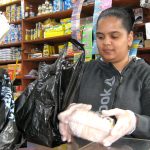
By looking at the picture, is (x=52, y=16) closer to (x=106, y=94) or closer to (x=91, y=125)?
(x=106, y=94)

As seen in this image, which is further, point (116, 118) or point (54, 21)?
point (54, 21)

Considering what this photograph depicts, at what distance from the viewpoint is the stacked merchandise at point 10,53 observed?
4.50 metres

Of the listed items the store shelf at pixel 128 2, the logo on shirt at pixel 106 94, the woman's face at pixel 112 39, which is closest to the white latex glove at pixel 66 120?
the logo on shirt at pixel 106 94

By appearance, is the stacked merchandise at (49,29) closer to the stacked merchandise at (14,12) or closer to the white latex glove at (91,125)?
the stacked merchandise at (14,12)

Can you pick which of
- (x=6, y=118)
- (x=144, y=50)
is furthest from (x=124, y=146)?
(x=144, y=50)

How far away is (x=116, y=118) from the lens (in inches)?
30.0

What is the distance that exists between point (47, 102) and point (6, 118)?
0.46 feet

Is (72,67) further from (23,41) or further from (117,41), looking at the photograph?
(23,41)

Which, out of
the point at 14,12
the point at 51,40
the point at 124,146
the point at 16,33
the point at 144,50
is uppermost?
the point at 14,12

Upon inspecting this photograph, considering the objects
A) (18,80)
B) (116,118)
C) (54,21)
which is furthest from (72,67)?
(18,80)

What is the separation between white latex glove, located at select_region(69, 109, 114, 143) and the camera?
72 cm

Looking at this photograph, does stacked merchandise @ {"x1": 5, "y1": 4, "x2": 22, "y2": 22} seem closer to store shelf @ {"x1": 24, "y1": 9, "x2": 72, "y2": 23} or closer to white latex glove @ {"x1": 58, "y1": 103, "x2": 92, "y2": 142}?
store shelf @ {"x1": 24, "y1": 9, "x2": 72, "y2": 23}

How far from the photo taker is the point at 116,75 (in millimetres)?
1160

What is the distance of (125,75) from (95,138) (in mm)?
473
